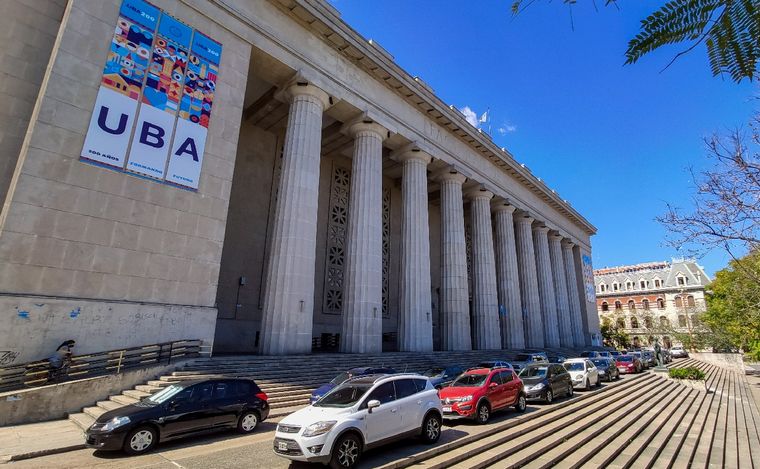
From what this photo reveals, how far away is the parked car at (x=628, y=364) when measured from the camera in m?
28.8

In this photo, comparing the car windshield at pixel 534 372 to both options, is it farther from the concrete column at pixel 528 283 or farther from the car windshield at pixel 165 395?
the concrete column at pixel 528 283

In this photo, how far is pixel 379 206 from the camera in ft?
84.6

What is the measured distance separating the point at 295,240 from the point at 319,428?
14482 millimetres

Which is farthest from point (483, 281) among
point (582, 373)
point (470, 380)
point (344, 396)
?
point (344, 396)

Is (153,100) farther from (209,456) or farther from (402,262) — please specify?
(402,262)

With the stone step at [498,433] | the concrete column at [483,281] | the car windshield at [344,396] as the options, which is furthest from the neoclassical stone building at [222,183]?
the stone step at [498,433]

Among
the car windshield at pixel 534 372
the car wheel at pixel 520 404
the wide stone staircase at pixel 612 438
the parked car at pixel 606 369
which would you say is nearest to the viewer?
the wide stone staircase at pixel 612 438

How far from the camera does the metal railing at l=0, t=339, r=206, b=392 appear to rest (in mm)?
11672

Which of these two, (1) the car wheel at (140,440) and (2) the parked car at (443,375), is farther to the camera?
(2) the parked car at (443,375)

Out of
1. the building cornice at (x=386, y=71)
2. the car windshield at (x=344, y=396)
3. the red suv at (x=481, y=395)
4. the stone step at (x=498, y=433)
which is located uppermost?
the building cornice at (x=386, y=71)

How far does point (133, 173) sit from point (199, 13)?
9.03m

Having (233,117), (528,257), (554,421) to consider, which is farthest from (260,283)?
(528,257)

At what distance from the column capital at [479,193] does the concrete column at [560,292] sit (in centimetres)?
1854

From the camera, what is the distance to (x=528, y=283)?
41625 millimetres
